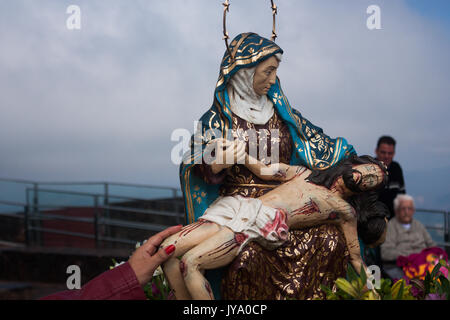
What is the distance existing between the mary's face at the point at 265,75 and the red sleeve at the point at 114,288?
1.25 meters

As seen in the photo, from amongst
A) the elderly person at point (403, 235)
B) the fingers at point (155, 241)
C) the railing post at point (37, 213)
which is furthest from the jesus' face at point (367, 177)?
the railing post at point (37, 213)

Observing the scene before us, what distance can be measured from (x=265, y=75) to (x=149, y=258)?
1189 mm

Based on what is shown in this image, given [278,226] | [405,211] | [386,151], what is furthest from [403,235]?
[278,226]

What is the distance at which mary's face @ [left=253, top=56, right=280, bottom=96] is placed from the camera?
10.4 ft

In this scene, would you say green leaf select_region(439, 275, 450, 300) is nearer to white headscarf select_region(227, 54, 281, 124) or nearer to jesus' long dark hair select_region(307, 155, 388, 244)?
jesus' long dark hair select_region(307, 155, 388, 244)

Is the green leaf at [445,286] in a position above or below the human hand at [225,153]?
below

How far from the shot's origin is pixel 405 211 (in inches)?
199

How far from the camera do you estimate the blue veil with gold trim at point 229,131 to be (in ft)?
10.3

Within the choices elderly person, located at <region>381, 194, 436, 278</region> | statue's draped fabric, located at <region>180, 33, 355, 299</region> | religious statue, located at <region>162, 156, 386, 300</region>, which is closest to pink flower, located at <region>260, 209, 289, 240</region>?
religious statue, located at <region>162, 156, 386, 300</region>

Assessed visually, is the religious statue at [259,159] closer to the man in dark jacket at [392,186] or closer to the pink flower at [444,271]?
the pink flower at [444,271]

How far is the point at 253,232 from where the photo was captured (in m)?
2.89
